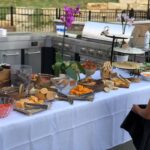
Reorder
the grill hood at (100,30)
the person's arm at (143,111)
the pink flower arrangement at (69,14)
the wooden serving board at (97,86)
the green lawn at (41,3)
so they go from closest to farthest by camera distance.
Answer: the person's arm at (143,111), the wooden serving board at (97,86), the pink flower arrangement at (69,14), the grill hood at (100,30), the green lawn at (41,3)

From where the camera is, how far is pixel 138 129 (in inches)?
100

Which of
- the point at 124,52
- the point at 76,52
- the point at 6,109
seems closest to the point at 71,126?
the point at 6,109

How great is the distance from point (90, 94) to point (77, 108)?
0.19 metres

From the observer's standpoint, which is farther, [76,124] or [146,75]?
[146,75]

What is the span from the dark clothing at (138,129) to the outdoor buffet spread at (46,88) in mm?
279

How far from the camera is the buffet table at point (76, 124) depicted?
2148mm

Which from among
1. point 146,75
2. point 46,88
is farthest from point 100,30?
point 46,88

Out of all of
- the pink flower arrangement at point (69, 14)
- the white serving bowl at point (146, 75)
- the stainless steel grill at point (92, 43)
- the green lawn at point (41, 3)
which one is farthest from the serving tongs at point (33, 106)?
the green lawn at point (41, 3)

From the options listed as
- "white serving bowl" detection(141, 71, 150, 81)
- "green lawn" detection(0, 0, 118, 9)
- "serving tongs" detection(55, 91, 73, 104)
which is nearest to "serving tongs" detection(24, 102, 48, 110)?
"serving tongs" detection(55, 91, 73, 104)

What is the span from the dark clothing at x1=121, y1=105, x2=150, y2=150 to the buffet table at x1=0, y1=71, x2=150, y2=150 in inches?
5.6

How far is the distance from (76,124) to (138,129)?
15.8 inches

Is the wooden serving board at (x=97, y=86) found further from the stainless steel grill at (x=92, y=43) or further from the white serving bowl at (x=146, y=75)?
the stainless steel grill at (x=92, y=43)

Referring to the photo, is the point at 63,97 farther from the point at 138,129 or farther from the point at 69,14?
the point at 69,14

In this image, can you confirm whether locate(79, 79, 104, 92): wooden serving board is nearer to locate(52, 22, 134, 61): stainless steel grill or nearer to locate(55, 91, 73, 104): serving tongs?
locate(55, 91, 73, 104): serving tongs
